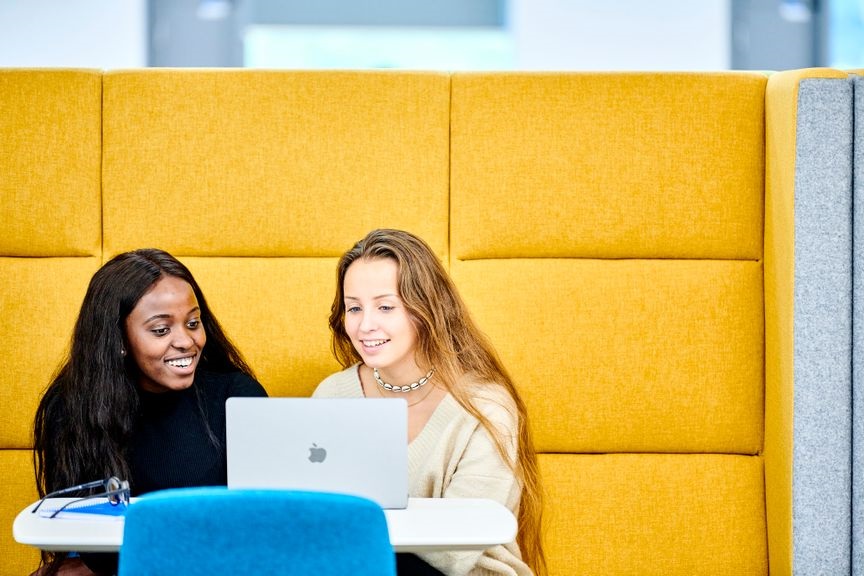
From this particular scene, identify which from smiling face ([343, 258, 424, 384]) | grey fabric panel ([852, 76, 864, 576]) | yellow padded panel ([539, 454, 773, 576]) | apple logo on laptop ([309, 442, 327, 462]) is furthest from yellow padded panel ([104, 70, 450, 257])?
grey fabric panel ([852, 76, 864, 576])

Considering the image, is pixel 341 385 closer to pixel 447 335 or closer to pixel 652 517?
pixel 447 335

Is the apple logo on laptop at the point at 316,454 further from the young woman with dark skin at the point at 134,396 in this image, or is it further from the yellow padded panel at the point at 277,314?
the yellow padded panel at the point at 277,314

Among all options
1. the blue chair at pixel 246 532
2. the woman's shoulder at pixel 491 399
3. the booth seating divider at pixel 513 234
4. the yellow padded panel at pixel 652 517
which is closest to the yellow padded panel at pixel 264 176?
the booth seating divider at pixel 513 234

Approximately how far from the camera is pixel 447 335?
7.91 ft

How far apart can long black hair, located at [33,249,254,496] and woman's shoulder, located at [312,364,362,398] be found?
1.48 ft

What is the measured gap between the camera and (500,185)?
2.72 meters

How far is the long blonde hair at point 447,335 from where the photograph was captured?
7.85ft

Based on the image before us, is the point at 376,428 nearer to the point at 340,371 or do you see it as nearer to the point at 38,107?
the point at 340,371

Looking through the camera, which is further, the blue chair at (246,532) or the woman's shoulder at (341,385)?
the woman's shoulder at (341,385)

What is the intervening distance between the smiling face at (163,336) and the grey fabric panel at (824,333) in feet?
5.03

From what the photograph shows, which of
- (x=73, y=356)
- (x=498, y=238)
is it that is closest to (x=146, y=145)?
(x=73, y=356)

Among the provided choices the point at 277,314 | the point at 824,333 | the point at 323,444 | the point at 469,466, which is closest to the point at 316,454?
the point at 323,444

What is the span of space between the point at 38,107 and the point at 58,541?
1441 mm

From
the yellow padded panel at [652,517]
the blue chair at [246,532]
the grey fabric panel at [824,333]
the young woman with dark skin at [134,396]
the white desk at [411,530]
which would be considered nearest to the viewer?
the blue chair at [246,532]
